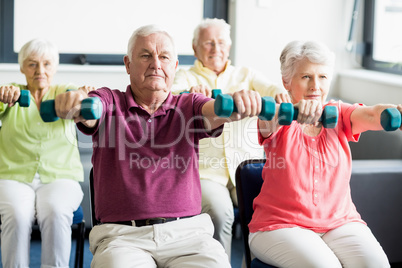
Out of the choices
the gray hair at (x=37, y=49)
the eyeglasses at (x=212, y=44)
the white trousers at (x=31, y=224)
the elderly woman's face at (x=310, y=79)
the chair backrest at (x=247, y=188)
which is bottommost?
the white trousers at (x=31, y=224)

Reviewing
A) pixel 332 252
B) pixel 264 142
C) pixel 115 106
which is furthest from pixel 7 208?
pixel 332 252

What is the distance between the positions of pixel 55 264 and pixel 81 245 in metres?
0.15

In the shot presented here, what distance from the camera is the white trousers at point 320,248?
5.71 feet

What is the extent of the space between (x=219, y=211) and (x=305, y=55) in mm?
775

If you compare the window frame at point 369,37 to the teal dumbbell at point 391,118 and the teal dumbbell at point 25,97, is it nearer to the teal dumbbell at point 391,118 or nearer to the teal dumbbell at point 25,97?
the teal dumbbell at point 391,118

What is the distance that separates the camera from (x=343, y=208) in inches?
75.7

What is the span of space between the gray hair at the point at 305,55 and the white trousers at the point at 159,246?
27.5 inches

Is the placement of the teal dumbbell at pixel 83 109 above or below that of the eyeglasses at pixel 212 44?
below

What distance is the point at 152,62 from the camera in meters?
1.92

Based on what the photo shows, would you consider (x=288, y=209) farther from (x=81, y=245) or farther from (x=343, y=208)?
(x=81, y=245)

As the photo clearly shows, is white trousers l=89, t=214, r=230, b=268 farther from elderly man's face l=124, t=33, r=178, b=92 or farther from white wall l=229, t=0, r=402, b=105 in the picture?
white wall l=229, t=0, r=402, b=105

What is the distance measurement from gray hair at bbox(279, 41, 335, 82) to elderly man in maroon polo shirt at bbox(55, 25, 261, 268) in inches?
15.7

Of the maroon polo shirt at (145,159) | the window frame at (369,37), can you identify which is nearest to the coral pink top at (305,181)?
the maroon polo shirt at (145,159)

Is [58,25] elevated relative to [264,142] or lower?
elevated
